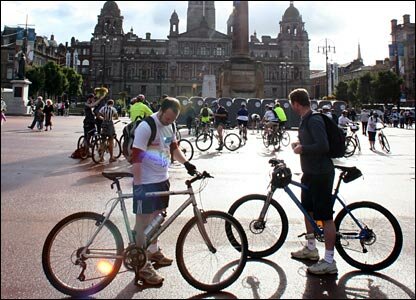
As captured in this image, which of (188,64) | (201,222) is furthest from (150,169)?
(188,64)

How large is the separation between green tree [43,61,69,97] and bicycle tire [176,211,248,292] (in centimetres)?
6942

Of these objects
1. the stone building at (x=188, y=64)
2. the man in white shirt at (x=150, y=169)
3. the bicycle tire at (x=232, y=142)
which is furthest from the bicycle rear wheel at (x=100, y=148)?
the stone building at (x=188, y=64)

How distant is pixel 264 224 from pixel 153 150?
1.59m

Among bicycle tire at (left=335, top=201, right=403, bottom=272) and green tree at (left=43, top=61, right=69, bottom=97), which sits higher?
green tree at (left=43, top=61, right=69, bottom=97)

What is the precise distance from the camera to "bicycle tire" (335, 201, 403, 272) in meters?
4.00

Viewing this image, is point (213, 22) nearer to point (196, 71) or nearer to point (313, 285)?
point (196, 71)

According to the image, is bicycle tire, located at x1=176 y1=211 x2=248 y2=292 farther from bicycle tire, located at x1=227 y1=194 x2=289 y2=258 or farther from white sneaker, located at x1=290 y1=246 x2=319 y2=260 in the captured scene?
white sneaker, located at x1=290 y1=246 x2=319 y2=260

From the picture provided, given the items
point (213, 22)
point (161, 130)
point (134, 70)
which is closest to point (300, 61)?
point (213, 22)

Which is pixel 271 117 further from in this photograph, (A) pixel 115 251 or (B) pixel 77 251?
(B) pixel 77 251

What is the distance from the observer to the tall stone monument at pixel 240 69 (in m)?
30.4

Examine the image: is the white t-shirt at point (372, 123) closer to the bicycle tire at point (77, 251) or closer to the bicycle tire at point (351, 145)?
the bicycle tire at point (351, 145)

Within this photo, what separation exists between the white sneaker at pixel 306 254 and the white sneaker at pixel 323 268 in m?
0.29

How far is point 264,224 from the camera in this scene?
445 centimetres

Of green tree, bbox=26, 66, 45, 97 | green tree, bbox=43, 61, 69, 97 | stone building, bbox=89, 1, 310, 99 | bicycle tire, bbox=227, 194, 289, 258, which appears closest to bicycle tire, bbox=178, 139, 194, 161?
bicycle tire, bbox=227, 194, 289, 258
